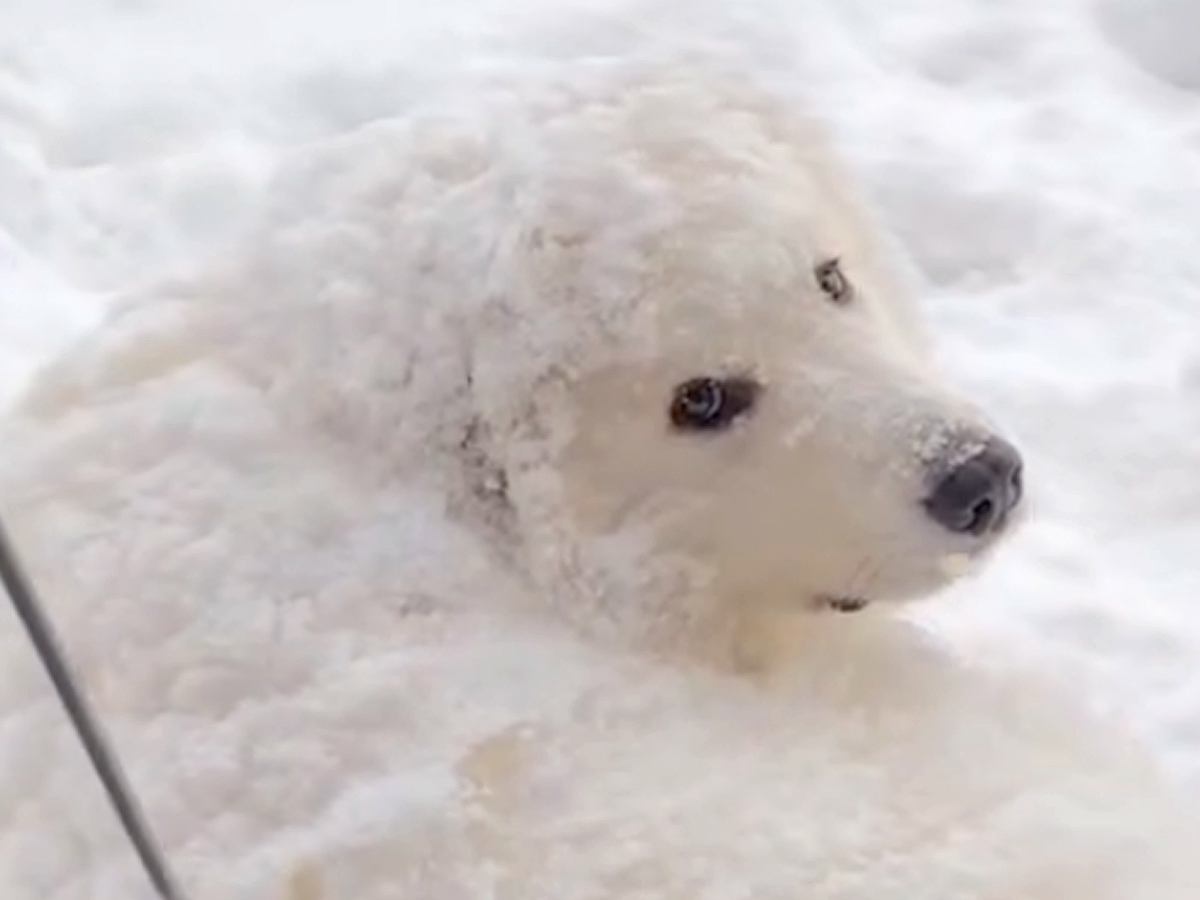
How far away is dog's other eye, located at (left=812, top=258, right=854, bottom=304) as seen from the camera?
1458mm

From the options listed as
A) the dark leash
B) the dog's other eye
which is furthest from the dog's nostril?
the dark leash

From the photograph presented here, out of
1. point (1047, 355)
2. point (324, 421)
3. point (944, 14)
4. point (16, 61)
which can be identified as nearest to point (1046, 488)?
point (1047, 355)

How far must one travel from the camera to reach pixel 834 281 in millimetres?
1467

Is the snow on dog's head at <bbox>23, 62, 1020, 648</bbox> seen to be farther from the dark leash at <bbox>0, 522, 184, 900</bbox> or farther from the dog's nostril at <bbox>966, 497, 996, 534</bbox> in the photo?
the dark leash at <bbox>0, 522, 184, 900</bbox>

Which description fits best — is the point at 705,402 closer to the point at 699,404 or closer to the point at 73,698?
the point at 699,404

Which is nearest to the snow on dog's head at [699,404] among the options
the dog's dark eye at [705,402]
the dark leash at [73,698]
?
the dog's dark eye at [705,402]

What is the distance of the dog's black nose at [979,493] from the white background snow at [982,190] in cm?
55

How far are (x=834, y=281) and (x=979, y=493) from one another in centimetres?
14

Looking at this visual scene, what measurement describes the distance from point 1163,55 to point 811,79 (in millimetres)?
369

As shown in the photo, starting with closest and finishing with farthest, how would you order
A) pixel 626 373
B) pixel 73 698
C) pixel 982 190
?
pixel 73 698
pixel 626 373
pixel 982 190

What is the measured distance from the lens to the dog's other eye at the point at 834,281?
146cm

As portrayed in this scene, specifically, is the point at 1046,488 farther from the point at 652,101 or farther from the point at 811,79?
the point at 652,101

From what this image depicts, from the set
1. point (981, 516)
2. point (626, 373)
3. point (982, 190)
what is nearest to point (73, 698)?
point (626, 373)

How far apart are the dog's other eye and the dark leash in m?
0.52
